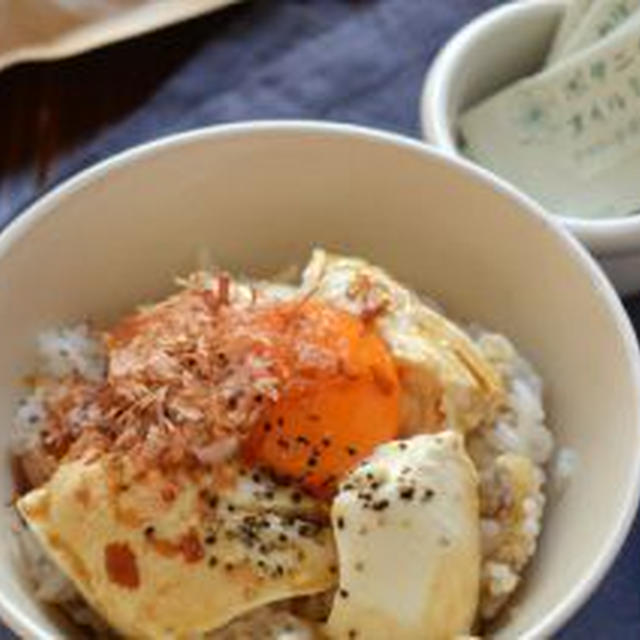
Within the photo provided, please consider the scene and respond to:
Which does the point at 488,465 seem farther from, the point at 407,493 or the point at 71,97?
the point at 71,97

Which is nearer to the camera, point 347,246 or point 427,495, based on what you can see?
point 427,495

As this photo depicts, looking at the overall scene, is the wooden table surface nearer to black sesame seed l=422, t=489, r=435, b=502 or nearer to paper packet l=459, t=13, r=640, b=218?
paper packet l=459, t=13, r=640, b=218

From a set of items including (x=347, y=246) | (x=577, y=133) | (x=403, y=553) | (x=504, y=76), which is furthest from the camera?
(x=504, y=76)

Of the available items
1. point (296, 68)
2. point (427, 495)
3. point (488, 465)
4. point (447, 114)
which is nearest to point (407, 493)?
point (427, 495)

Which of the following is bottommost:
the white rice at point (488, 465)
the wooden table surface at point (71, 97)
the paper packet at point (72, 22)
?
the white rice at point (488, 465)

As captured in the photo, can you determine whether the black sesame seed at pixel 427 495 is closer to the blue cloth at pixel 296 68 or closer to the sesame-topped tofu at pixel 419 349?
the sesame-topped tofu at pixel 419 349

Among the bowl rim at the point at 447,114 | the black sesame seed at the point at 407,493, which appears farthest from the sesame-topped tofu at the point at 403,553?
the bowl rim at the point at 447,114

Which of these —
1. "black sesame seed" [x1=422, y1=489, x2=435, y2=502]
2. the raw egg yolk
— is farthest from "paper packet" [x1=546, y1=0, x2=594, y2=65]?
"black sesame seed" [x1=422, y1=489, x2=435, y2=502]
